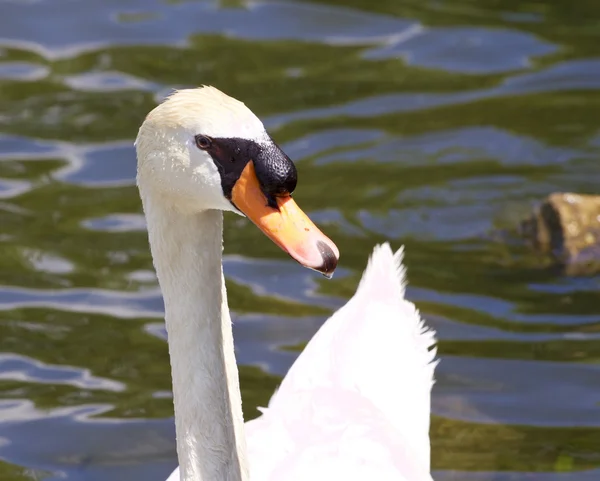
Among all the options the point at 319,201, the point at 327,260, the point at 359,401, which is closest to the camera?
the point at 327,260

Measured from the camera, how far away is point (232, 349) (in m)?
4.11

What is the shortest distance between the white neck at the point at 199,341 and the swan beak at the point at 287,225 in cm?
28

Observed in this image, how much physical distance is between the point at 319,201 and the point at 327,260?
4.38m

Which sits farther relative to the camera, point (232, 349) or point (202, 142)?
point (232, 349)

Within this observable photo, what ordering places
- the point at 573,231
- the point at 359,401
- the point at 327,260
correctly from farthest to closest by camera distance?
the point at 573,231, the point at 359,401, the point at 327,260

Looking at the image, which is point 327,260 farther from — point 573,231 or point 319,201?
point 319,201

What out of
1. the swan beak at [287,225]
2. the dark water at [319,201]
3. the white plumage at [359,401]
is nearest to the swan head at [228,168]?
the swan beak at [287,225]

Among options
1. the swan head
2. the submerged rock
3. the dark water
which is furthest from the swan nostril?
the submerged rock

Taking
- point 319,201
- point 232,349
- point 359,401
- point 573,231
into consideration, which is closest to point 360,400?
point 359,401

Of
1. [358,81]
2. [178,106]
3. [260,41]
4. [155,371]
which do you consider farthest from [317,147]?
[178,106]

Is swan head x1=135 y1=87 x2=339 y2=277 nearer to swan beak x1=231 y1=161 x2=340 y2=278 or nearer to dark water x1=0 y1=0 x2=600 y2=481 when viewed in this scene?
swan beak x1=231 y1=161 x2=340 y2=278

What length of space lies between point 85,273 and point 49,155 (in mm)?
1474

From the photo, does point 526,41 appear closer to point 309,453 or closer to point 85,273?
point 85,273

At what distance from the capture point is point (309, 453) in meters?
4.81
